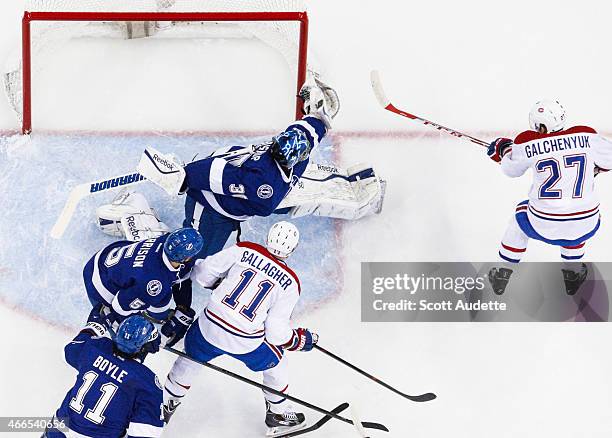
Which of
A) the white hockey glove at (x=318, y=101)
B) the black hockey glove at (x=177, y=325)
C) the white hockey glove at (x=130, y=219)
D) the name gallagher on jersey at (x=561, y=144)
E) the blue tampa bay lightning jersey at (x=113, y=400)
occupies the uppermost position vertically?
the white hockey glove at (x=318, y=101)

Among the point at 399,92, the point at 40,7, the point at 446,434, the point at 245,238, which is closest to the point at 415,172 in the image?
the point at 399,92

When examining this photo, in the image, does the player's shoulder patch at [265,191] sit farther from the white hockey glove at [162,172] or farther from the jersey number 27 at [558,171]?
the jersey number 27 at [558,171]

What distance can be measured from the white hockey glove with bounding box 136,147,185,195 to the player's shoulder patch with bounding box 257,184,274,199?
0.31 meters

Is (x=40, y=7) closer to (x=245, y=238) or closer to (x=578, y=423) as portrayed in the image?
(x=245, y=238)

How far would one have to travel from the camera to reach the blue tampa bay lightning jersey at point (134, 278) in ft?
14.4

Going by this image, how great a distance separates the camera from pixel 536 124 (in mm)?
4758

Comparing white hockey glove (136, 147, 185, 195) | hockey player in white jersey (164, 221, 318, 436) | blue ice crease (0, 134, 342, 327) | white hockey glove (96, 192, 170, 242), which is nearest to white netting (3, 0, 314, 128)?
blue ice crease (0, 134, 342, 327)

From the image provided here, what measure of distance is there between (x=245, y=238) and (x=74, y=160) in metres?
0.88

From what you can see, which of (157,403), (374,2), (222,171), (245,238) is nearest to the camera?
(157,403)

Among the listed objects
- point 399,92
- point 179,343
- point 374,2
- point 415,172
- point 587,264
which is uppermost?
point 374,2

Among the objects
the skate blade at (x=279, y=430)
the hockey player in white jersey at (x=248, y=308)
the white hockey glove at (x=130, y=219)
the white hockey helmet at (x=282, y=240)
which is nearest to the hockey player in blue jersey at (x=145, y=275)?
the hockey player in white jersey at (x=248, y=308)

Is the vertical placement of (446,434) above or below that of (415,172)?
below

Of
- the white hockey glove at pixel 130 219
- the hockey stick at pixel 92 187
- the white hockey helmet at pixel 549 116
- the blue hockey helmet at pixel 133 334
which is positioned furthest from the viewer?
the white hockey glove at pixel 130 219

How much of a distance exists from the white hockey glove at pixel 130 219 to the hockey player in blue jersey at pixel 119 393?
92 centimetres
